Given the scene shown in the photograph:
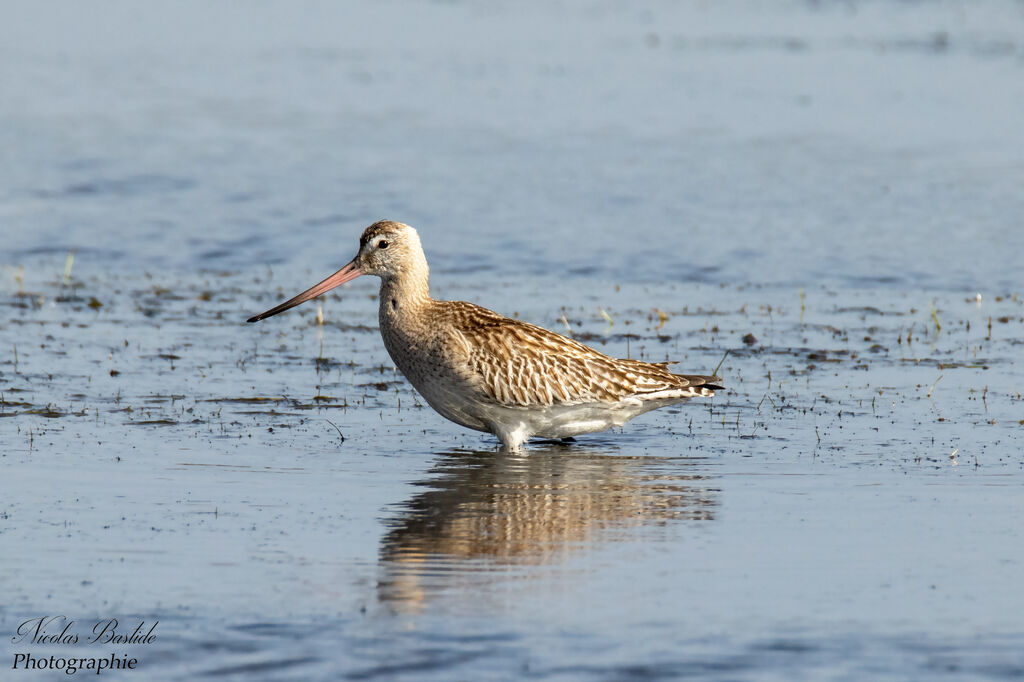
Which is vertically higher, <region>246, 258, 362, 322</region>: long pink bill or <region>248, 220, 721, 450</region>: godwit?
<region>246, 258, 362, 322</region>: long pink bill

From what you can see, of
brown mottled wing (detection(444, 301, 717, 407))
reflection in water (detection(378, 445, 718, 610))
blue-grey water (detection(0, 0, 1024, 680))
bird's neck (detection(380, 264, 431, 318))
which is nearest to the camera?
blue-grey water (detection(0, 0, 1024, 680))

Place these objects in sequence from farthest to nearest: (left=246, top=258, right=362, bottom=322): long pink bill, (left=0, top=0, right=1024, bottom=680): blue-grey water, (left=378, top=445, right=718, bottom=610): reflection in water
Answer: (left=246, top=258, right=362, bottom=322): long pink bill, (left=378, top=445, right=718, bottom=610): reflection in water, (left=0, top=0, right=1024, bottom=680): blue-grey water

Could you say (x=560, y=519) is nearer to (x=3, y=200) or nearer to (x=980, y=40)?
(x=3, y=200)

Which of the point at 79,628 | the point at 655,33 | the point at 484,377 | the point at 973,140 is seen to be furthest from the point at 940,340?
the point at 655,33

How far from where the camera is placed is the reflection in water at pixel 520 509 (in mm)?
7055

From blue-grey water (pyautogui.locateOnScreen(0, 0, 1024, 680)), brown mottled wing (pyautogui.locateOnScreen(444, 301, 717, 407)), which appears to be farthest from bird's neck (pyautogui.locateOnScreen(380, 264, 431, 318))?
blue-grey water (pyautogui.locateOnScreen(0, 0, 1024, 680))

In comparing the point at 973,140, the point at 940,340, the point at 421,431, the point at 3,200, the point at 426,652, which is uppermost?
the point at 973,140

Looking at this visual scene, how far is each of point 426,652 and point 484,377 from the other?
151 inches

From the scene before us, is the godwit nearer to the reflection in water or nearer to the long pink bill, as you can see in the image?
the reflection in water

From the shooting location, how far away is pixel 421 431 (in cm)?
1010

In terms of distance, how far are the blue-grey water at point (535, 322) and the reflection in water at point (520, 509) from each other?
0.10 ft

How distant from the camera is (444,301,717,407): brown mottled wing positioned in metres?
9.74

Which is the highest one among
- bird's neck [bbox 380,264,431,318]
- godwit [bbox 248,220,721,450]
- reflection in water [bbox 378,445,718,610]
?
bird's neck [bbox 380,264,431,318]

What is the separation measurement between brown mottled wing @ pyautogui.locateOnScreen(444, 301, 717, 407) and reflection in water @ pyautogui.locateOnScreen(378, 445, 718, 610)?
14.6 inches
